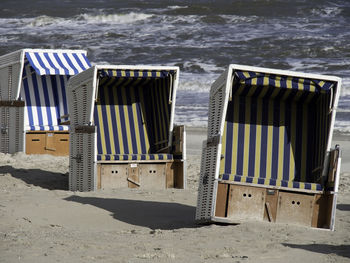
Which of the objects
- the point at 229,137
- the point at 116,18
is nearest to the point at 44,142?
the point at 229,137

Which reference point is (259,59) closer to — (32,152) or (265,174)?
(32,152)

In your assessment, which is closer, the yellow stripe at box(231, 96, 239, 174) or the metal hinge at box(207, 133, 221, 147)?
the metal hinge at box(207, 133, 221, 147)

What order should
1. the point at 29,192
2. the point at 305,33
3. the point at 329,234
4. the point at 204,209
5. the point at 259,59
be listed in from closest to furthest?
1. the point at 329,234
2. the point at 204,209
3. the point at 29,192
4. the point at 259,59
5. the point at 305,33

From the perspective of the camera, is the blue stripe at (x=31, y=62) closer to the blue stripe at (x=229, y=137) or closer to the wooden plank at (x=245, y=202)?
the blue stripe at (x=229, y=137)

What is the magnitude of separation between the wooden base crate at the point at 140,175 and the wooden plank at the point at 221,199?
2398 mm

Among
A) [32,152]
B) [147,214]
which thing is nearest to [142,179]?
[147,214]

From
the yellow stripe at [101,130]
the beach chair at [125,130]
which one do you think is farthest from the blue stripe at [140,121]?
the yellow stripe at [101,130]

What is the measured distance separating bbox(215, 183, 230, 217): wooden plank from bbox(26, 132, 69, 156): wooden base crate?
5.15m

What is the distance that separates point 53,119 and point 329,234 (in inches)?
263

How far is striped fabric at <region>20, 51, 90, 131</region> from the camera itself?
11870 mm

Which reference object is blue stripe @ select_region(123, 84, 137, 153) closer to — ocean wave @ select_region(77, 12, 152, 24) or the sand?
the sand

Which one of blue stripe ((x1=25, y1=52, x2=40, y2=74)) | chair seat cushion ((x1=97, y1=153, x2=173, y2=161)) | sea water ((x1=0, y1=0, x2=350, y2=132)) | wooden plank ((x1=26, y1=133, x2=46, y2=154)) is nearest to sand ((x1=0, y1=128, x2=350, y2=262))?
chair seat cushion ((x1=97, y1=153, x2=173, y2=161))

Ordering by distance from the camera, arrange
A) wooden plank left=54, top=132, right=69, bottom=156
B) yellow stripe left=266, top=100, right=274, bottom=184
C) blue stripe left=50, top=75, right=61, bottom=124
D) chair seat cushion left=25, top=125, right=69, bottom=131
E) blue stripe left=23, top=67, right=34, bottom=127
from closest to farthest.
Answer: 1. yellow stripe left=266, top=100, right=274, bottom=184
2. chair seat cushion left=25, top=125, right=69, bottom=131
3. wooden plank left=54, top=132, right=69, bottom=156
4. blue stripe left=23, top=67, right=34, bottom=127
5. blue stripe left=50, top=75, right=61, bottom=124

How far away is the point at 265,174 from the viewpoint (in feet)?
25.5
